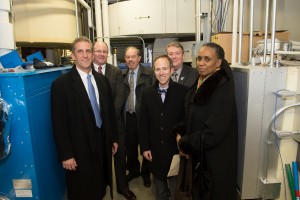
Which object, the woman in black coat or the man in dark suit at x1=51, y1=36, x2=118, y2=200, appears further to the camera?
the man in dark suit at x1=51, y1=36, x2=118, y2=200

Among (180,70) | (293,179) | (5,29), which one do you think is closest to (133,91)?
(180,70)

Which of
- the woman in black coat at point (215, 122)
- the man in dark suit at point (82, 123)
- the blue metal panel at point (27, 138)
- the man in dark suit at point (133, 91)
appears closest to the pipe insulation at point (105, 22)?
the man in dark suit at point (133, 91)

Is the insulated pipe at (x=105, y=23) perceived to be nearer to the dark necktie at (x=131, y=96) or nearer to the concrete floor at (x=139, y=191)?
the dark necktie at (x=131, y=96)

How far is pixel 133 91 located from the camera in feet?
7.39

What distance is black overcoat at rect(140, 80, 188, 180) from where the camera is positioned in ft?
5.44

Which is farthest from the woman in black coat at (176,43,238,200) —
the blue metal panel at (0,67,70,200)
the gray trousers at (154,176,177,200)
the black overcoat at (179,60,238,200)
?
the blue metal panel at (0,67,70,200)

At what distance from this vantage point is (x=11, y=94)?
1.37 m

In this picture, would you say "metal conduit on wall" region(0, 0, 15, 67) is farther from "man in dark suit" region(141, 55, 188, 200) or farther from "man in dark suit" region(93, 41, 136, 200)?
"man in dark suit" region(141, 55, 188, 200)

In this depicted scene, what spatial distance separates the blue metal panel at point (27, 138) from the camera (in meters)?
1.37

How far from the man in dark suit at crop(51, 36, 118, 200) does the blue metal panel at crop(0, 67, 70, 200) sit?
11 cm

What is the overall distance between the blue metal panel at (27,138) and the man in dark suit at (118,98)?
0.57 meters

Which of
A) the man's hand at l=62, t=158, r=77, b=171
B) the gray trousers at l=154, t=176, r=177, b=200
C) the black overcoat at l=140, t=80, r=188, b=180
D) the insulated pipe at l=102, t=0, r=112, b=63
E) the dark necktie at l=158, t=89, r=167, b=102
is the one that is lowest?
the gray trousers at l=154, t=176, r=177, b=200

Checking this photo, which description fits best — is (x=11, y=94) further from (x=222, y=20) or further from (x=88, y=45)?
(x=222, y=20)

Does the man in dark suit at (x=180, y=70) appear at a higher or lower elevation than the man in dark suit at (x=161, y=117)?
higher
